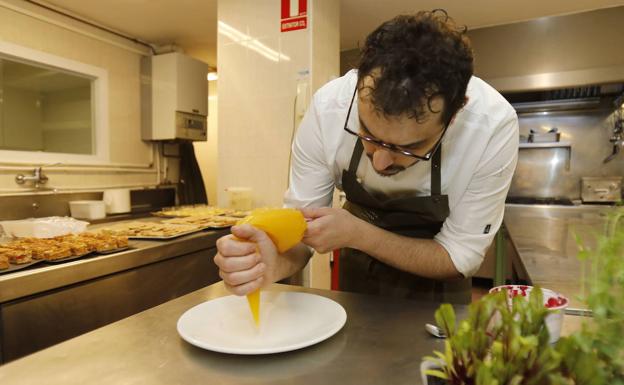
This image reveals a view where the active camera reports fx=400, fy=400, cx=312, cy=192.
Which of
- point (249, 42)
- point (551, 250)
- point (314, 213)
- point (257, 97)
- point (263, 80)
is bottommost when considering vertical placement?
point (551, 250)

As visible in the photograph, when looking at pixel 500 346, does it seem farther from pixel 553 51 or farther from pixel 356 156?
pixel 553 51

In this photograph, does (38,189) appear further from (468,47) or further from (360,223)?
(468,47)

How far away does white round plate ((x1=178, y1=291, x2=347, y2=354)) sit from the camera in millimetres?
689

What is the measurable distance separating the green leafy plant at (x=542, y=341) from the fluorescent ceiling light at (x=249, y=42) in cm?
272

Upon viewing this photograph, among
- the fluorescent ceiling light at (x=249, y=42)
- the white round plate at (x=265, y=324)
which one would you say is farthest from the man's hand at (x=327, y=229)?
the fluorescent ceiling light at (x=249, y=42)

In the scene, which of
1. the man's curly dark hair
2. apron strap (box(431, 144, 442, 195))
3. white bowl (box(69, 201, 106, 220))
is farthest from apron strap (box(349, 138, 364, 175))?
white bowl (box(69, 201, 106, 220))

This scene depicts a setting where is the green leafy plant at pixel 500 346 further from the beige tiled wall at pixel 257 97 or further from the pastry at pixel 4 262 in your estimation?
the beige tiled wall at pixel 257 97

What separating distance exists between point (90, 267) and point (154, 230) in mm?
637

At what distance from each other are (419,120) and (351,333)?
17.2 inches

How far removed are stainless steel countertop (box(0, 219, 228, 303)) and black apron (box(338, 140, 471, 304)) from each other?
1.08 meters

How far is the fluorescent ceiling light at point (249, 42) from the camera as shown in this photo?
292cm

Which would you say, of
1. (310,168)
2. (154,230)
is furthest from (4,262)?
(310,168)

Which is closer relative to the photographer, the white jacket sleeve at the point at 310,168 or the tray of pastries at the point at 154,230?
the white jacket sleeve at the point at 310,168

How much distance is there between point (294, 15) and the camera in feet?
9.30
